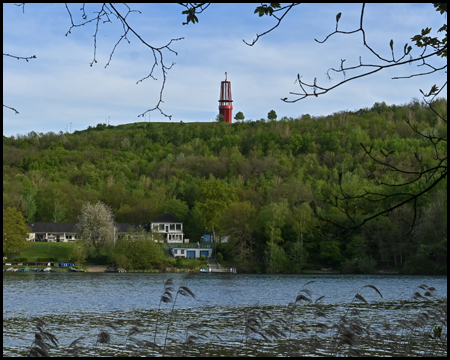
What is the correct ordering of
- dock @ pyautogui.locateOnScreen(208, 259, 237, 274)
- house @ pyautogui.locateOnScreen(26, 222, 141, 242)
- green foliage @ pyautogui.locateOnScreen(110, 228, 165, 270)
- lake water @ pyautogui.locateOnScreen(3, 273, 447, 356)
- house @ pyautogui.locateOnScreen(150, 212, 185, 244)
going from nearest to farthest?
lake water @ pyautogui.locateOnScreen(3, 273, 447, 356) → green foliage @ pyautogui.locateOnScreen(110, 228, 165, 270) → dock @ pyautogui.locateOnScreen(208, 259, 237, 274) → house @ pyautogui.locateOnScreen(26, 222, 141, 242) → house @ pyautogui.locateOnScreen(150, 212, 185, 244)

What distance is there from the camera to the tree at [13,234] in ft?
219

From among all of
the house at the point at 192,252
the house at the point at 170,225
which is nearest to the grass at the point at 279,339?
the house at the point at 192,252

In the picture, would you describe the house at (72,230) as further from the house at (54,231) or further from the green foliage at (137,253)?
the green foliage at (137,253)

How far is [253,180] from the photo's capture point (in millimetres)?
106312

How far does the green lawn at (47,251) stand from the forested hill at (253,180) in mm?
10034

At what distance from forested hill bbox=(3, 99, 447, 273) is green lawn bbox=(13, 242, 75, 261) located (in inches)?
395

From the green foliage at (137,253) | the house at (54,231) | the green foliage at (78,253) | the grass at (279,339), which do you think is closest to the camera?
the grass at (279,339)

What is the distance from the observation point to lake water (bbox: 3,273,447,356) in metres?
14.5

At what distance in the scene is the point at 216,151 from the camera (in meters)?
136

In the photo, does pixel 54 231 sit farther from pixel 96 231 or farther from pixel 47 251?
pixel 96 231

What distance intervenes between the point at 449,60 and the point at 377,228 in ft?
193

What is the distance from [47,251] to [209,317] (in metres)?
52.8

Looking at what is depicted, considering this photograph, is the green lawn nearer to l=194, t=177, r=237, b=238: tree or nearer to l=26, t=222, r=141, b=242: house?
l=26, t=222, r=141, b=242: house

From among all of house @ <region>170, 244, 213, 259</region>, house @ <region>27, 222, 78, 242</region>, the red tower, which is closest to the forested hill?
house @ <region>170, 244, 213, 259</region>
